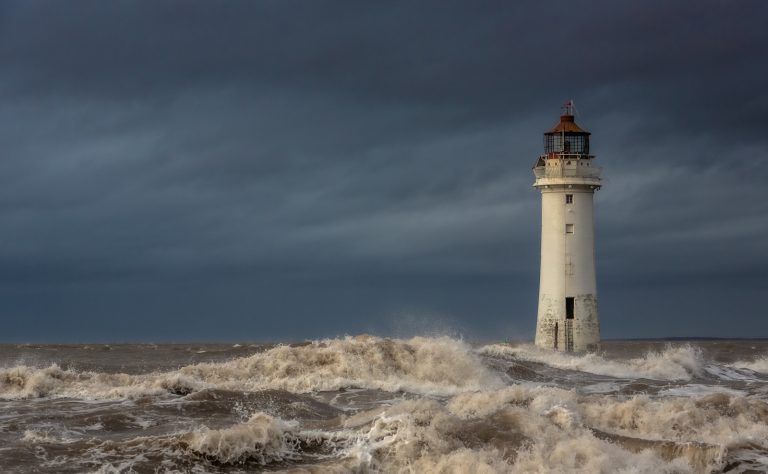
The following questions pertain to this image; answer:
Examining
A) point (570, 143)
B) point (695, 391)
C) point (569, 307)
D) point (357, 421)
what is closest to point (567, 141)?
point (570, 143)

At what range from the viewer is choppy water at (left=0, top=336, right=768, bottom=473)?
10.6 m

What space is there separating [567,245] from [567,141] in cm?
343

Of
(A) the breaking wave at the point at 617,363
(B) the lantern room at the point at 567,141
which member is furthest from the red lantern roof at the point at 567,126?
(A) the breaking wave at the point at 617,363

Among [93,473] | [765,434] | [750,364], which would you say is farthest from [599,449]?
[750,364]

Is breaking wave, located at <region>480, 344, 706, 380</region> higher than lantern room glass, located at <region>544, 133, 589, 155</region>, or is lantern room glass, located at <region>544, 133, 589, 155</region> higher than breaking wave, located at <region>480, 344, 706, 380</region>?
lantern room glass, located at <region>544, 133, 589, 155</region>

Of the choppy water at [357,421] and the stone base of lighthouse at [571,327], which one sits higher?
the stone base of lighthouse at [571,327]

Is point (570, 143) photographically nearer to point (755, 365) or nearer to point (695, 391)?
point (695, 391)

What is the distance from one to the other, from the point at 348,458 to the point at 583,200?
21.0m

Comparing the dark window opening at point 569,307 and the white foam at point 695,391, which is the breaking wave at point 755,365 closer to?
the dark window opening at point 569,307

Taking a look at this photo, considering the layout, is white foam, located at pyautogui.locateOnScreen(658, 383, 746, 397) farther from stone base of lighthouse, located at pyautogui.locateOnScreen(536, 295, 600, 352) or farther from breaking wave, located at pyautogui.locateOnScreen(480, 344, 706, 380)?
stone base of lighthouse, located at pyautogui.locateOnScreen(536, 295, 600, 352)

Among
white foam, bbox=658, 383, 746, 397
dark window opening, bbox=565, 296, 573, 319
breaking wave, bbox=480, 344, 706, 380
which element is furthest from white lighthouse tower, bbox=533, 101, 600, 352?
white foam, bbox=658, 383, 746, 397

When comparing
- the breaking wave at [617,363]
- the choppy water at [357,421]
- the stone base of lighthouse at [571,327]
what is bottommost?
the choppy water at [357,421]

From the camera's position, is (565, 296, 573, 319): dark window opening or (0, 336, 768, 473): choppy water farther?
(565, 296, 573, 319): dark window opening

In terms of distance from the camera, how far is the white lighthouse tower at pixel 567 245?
29.7 meters
